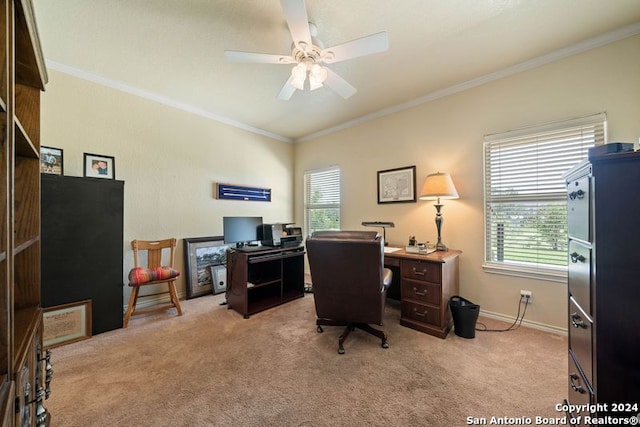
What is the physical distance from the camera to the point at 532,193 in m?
2.36

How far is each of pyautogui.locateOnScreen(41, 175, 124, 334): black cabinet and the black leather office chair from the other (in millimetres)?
2016

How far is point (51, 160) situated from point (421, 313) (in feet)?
13.0

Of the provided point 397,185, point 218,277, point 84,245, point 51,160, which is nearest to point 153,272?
point 84,245

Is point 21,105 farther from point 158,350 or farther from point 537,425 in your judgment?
point 537,425

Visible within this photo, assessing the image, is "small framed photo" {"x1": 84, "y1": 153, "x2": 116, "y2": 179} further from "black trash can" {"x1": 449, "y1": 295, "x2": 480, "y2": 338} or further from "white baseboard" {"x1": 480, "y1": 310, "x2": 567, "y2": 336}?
"white baseboard" {"x1": 480, "y1": 310, "x2": 567, "y2": 336}

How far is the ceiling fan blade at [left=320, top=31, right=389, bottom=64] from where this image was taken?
1.59 m

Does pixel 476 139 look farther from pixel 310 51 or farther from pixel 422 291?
pixel 310 51

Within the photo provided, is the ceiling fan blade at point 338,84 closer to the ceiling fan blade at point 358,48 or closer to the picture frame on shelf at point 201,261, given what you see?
the ceiling fan blade at point 358,48

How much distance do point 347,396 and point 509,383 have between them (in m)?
1.13

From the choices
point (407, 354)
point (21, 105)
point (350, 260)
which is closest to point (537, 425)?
point (407, 354)

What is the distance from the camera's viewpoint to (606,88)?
6.66 feet

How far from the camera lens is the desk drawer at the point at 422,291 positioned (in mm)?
2254

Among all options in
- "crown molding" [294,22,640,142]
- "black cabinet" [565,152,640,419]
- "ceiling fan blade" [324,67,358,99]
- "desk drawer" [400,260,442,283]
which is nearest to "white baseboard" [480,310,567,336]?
"desk drawer" [400,260,442,283]

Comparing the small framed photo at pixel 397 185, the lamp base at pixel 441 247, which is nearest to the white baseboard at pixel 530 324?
the lamp base at pixel 441 247
